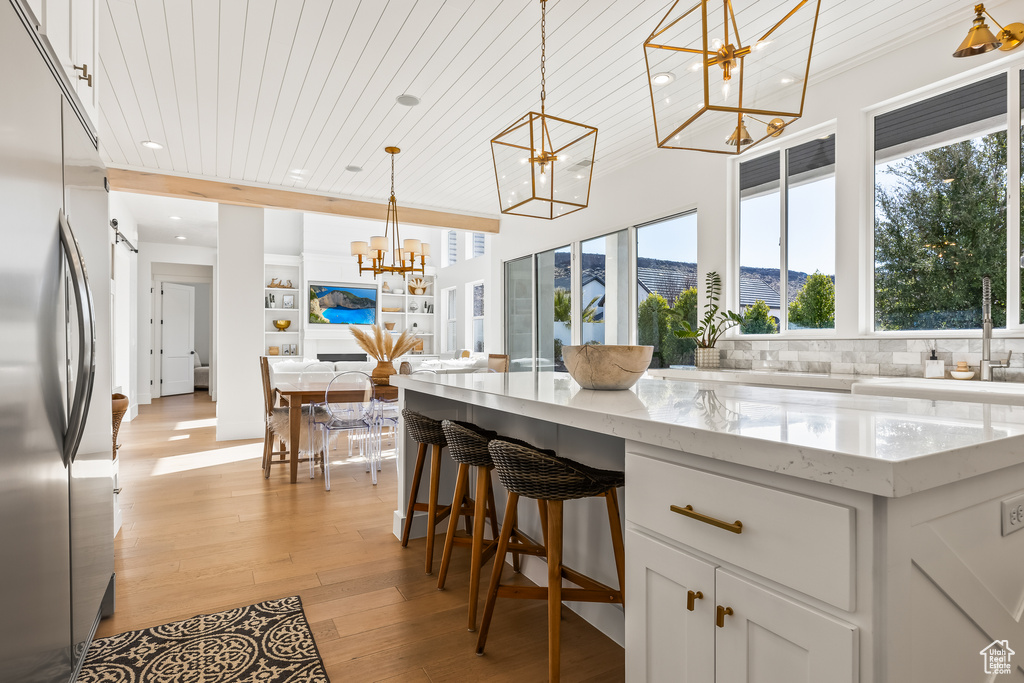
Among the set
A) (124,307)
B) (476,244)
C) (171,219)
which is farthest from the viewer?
(476,244)

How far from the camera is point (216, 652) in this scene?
→ 1857mm

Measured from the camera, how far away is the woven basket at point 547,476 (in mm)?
1572

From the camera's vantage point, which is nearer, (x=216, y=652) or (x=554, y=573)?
(x=554, y=573)

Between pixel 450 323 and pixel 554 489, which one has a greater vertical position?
pixel 450 323

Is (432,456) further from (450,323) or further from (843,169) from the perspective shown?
(450,323)

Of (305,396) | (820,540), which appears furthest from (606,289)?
(820,540)

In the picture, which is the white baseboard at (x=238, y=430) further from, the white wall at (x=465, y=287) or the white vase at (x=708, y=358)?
the white vase at (x=708, y=358)

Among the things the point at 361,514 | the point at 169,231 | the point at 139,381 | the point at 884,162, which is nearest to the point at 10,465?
the point at 361,514

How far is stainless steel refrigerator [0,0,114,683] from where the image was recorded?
3.40ft

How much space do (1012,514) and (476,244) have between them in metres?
8.24

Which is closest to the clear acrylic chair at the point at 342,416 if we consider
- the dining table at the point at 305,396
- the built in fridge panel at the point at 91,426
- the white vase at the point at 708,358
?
the dining table at the point at 305,396

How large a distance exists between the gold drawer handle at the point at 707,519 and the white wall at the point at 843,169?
112 inches

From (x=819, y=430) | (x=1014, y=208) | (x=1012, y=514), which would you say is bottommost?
(x=1012, y=514)

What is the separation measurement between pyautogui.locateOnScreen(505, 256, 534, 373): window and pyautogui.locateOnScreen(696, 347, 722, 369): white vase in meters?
2.91
